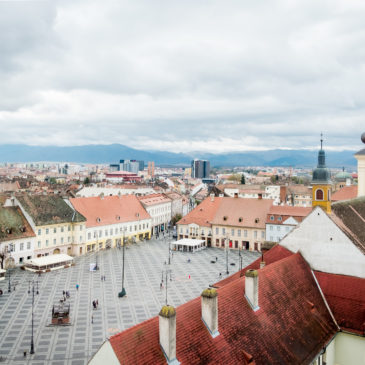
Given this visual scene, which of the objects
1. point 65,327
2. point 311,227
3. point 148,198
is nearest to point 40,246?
point 65,327

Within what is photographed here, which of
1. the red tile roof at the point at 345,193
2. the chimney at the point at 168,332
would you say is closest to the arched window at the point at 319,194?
the chimney at the point at 168,332

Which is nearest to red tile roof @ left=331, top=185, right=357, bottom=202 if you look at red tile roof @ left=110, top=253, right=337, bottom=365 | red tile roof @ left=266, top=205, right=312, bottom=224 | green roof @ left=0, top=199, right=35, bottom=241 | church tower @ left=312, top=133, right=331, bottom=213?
red tile roof @ left=266, top=205, right=312, bottom=224

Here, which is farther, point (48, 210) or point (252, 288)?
point (48, 210)

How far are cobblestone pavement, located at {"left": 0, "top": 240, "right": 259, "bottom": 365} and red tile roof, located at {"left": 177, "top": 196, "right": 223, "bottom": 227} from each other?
10.6m

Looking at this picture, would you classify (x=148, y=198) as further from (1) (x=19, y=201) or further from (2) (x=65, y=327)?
(2) (x=65, y=327)

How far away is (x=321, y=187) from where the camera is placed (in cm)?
3762

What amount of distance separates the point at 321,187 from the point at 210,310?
21.0 meters

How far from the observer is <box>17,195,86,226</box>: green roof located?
75.0 meters

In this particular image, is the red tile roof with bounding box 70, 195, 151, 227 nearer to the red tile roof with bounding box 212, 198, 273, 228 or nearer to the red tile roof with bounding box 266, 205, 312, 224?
the red tile roof with bounding box 212, 198, 273, 228

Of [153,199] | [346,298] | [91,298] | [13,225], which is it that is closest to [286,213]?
[153,199]

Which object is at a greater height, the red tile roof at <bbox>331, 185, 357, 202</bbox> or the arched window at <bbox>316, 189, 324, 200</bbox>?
the arched window at <bbox>316, 189, 324, 200</bbox>

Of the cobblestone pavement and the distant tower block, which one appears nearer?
the cobblestone pavement

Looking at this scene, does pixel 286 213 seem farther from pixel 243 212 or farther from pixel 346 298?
pixel 346 298

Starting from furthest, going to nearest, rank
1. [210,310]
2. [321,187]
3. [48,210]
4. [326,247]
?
1. [48,210]
2. [321,187]
3. [326,247]
4. [210,310]
